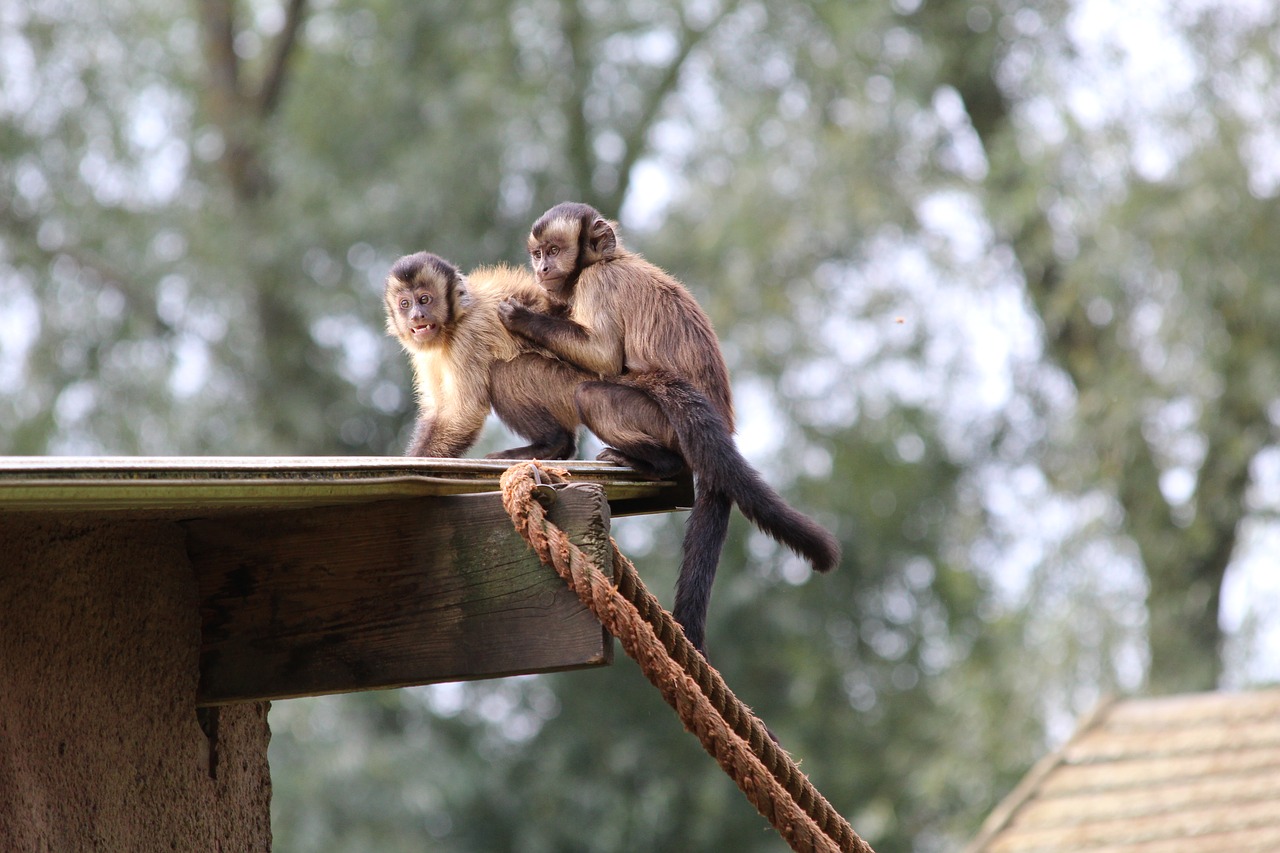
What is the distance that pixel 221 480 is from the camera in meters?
1.86

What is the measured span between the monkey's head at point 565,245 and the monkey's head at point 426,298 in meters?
0.26

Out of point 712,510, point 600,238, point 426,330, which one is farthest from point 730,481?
point 426,330

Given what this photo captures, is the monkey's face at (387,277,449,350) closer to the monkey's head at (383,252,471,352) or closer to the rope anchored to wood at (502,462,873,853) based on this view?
the monkey's head at (383,252,471,352)

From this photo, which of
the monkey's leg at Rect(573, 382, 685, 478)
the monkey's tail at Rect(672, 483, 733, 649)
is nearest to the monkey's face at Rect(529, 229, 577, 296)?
the monkey's leg at Rect(573, 382, 685, 478)

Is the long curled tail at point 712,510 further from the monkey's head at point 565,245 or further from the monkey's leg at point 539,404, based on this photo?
the monkey's head at point 565,245

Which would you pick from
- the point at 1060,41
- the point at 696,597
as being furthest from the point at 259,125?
the point at 696,597

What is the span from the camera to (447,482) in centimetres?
212

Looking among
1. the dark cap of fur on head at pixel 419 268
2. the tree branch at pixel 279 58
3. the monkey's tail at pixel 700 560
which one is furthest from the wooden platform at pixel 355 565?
the tree branch at pixel 279 58

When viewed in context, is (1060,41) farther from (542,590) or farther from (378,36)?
(542,590)

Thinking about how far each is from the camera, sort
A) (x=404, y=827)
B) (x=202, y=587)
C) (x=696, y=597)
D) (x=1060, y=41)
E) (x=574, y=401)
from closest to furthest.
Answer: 1. (x=202, y=587)
2. (x=696, y=597)
3. (x=574, y=401)
4. (x=1060, y=41)
5. (x=404, y=827)

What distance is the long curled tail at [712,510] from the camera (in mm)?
2840

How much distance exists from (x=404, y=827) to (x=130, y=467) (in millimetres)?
10471

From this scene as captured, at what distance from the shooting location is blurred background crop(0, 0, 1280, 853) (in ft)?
27.8

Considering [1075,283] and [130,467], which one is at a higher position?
[130,467]
